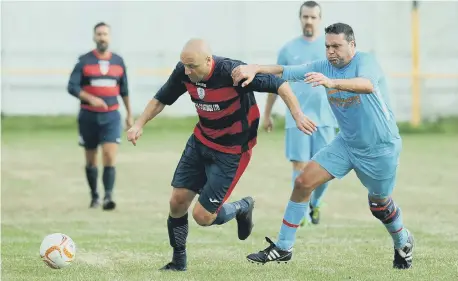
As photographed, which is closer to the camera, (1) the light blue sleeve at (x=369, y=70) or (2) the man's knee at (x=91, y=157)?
(1) the light blue sleeve at (x=369, y=70)

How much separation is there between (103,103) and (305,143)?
3362 millimetres

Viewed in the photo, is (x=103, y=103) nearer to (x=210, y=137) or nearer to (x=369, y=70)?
(x=210, y=137)

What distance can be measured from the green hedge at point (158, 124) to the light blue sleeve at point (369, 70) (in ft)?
60.8

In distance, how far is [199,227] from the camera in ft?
41.8

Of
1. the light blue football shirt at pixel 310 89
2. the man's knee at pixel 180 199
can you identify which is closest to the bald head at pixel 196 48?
the man's knee at pixel 180 199

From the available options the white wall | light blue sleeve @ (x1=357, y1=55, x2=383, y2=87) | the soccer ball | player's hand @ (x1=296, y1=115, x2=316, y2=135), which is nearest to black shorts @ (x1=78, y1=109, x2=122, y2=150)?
the soccer ball

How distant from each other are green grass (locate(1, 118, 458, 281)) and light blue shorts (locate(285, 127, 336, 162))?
877 millimetres

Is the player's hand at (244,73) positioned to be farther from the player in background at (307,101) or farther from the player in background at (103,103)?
the player in background at (103,103)

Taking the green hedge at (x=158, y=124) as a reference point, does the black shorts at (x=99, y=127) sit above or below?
above

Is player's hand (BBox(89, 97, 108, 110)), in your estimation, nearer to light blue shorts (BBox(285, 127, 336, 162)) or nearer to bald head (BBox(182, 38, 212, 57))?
light blue shorts (BBox(285, 127, 336, 162))

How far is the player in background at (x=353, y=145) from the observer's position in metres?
8.91

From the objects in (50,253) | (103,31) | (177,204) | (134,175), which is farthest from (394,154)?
(134,175)

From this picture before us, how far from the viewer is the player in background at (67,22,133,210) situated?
14820 mm

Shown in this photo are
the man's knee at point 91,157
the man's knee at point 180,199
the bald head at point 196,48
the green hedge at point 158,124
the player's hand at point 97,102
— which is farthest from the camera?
the green hedge at point 158,124
